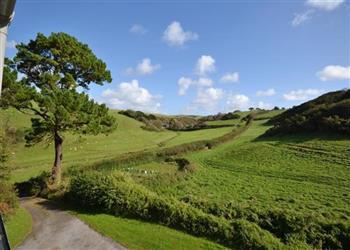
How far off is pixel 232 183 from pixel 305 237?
15.8 m

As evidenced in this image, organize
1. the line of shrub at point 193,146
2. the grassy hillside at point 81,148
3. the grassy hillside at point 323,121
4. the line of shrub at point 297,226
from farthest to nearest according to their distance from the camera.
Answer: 1. the line of shrub at point 193,146
2. the grassy hillside at point 323,121
3. the grassy hillside at point 81,148
4. the line of shrub at point 297,226

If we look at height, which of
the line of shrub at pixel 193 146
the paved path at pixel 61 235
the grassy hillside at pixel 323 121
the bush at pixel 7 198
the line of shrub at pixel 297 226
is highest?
the grassy hillside at pixel 323 121

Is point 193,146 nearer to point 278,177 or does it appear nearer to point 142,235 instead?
point 278,177

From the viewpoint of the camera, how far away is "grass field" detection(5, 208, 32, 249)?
2212 centimetres

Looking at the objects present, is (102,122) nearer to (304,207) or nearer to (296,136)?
(304,207)

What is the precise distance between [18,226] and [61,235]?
3.39m

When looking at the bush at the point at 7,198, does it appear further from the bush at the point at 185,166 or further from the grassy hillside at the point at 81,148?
the bush at the point at 185,166

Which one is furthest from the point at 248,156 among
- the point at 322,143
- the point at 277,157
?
the point at 322,143

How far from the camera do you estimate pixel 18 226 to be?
2417cm

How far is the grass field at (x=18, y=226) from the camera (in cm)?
2212

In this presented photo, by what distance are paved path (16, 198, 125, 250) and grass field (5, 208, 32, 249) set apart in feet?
1.16

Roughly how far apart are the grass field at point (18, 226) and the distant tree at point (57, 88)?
828 cm

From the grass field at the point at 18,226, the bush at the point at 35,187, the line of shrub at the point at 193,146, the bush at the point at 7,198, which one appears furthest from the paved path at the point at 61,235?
the line of shrub at the point at 193,146

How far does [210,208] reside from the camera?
2566 cm
